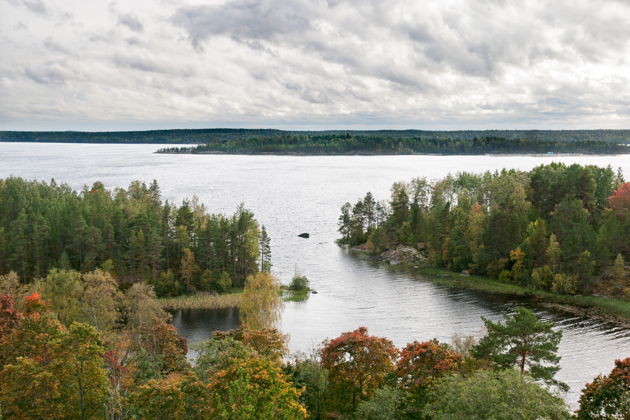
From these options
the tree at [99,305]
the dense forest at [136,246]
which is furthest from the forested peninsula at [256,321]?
the dense forest at [136,246]

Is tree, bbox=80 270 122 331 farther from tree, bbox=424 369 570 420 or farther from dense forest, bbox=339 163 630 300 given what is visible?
dense forest, bbox=339 163 630 300

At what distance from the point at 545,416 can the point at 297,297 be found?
50757 mm

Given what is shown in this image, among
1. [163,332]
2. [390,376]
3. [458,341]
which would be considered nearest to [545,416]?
[390,376]

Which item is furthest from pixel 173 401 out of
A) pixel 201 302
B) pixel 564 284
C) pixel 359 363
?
pixel 564 284

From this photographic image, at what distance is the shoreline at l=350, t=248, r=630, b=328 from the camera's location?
65.6 meters

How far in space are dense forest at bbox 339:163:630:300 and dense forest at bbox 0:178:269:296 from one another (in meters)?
32.3

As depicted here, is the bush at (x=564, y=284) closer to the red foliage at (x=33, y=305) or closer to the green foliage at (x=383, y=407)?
the green foliage at (x=383, y=407)

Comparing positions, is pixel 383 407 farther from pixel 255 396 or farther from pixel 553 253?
pixel 553 253

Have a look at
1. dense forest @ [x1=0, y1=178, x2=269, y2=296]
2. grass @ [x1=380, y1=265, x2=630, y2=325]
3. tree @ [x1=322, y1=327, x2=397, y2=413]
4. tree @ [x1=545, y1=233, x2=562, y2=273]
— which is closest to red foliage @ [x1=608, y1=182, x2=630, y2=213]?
tree @ [x1=545, y1=233, x2=562, y2=273]

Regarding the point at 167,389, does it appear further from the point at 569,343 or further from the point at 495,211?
the point at 495,211

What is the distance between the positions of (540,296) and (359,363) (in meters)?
49.6

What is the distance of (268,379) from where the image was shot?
75.4 feet

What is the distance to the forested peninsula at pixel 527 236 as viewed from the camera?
74.8 metres

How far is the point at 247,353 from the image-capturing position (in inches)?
1165
